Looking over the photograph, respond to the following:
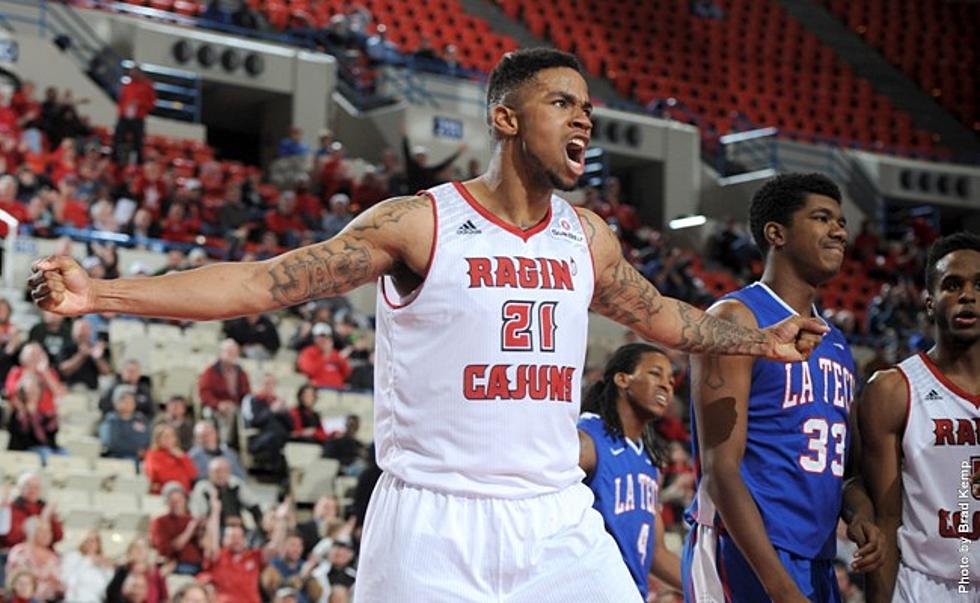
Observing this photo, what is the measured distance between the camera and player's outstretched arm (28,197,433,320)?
12.0ft

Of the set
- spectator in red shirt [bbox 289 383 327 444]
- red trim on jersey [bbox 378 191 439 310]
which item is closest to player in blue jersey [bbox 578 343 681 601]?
red trim on jersey [bbox 378 191 439 310]

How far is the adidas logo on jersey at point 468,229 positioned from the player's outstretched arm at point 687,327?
454mm

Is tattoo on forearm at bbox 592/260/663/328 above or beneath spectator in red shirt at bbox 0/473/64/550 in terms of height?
above

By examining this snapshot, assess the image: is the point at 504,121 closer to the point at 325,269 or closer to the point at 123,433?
the point at 325,269

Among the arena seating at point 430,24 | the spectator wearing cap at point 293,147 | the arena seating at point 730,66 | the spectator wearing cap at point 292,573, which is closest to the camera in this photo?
the spectator wearing cap at point 292,573

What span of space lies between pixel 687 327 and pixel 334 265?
112 cm

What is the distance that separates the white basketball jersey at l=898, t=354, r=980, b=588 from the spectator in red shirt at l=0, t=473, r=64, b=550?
610cm

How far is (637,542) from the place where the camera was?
639 centimetres

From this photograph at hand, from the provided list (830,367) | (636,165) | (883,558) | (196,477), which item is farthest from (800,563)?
(636,165)

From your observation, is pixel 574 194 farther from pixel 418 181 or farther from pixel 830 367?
pixel 830 367

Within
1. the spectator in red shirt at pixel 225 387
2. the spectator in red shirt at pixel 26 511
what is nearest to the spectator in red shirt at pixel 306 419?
the spectator in red shirt at pixel 225 387

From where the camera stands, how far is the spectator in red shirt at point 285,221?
50.6ft

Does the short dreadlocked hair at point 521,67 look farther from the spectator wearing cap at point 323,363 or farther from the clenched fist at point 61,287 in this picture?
the spectator wearing cap at point 323,363

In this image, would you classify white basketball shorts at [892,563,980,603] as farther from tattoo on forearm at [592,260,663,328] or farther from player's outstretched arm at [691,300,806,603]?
tattoo on forearm at [592,260,663,328]
